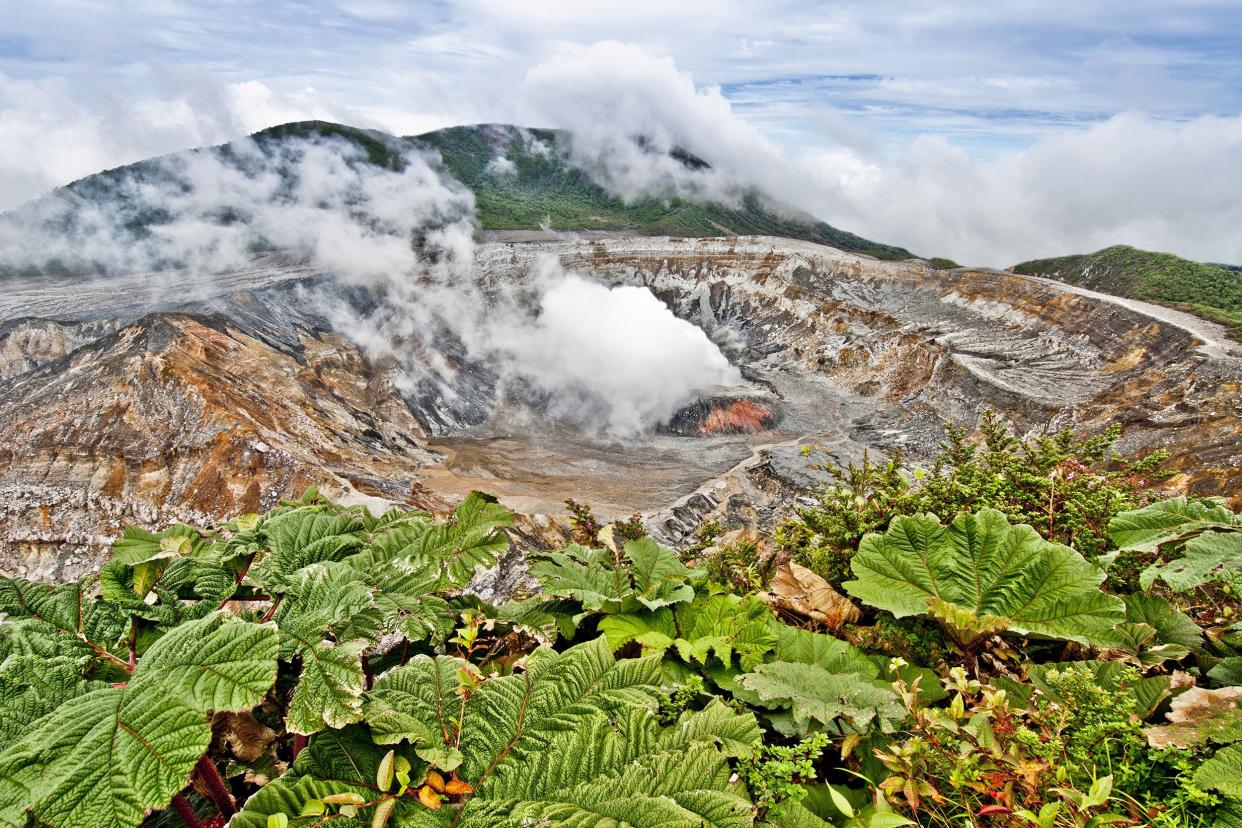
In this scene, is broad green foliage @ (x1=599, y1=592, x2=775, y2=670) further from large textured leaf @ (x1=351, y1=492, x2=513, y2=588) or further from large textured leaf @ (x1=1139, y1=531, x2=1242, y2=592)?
large textured leaf @ (x1=1139, y1=531, x2=1242, y2=592)

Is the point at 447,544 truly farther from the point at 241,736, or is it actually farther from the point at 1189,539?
the point at 1189,539

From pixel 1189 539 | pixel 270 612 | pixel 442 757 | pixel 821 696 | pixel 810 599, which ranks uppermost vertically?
pixel 1189 539

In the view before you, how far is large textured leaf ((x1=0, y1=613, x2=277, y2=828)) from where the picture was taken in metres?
1.31

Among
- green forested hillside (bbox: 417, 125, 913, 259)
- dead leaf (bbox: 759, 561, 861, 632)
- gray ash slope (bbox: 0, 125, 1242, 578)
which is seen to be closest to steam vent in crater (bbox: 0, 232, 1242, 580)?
gray ash slope (bbox: 0, 125, 1242, 578)

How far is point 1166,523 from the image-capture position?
2789 mm

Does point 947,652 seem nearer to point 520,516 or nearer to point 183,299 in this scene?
→ point 520,516

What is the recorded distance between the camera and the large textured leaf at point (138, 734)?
1312 mm

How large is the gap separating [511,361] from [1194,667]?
4806 centimetres

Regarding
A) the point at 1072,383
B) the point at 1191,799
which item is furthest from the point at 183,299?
the point at 1072,383

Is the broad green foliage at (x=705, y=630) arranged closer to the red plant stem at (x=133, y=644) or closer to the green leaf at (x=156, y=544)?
the red plant stem at (x=133, y=644)

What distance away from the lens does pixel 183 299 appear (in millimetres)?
38875

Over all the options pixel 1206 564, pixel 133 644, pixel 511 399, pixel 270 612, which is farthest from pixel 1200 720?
pixel 511 399

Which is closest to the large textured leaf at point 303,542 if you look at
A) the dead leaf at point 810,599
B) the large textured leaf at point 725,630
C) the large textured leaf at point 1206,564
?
the large textured leaf at point 725,630

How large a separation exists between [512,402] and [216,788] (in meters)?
44.6
